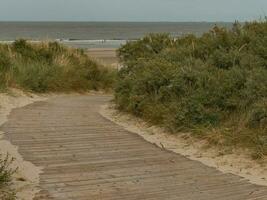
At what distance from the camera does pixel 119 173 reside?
26.6 feet

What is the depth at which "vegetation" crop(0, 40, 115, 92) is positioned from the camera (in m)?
18.4

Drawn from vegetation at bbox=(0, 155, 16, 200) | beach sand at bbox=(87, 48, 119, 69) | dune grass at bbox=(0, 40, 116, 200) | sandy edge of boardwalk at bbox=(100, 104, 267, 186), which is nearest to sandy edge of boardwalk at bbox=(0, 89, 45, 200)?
vegetation at bbox=(0, 155, 16, 200)

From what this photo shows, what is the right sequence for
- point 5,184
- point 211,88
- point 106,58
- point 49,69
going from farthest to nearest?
point 106,58
point 49,69
point 211,88
point 5,184

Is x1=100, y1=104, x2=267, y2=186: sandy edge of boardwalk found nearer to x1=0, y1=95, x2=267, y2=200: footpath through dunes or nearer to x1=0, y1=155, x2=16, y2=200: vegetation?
x1=0, y1=95, x2=267, y2=200: footpath through dunes

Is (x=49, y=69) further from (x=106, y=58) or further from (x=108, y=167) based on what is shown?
(x=106, y=58)

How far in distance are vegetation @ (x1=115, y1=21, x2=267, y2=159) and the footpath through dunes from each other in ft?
2.94

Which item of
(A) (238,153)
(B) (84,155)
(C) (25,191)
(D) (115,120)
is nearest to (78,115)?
(D) (115,120)

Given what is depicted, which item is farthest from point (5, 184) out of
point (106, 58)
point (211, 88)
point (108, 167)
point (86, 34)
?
point (86, 34)

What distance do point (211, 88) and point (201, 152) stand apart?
1.91 m

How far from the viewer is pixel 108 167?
8430 mm

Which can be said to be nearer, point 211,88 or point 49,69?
point 211,88

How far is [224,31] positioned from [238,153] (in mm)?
6400

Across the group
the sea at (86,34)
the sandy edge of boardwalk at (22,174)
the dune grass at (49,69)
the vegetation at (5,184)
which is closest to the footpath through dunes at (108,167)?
the sandy edge of boardwalk at (22,174)

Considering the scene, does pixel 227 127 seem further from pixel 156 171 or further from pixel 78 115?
pixel 78 115
